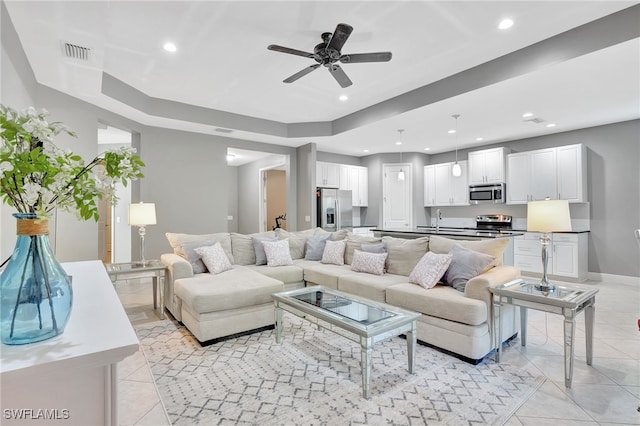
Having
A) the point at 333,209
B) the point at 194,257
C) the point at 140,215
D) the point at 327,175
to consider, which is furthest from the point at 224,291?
the point at 327,175

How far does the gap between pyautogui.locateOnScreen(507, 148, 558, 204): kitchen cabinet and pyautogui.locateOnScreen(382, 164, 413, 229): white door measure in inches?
84.5

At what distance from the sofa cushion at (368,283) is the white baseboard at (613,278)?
4.39 m

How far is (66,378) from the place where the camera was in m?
0.79

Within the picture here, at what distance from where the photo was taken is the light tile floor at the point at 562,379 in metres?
1.88

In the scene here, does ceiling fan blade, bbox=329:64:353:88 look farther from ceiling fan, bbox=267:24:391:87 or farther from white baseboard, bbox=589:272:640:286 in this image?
white baseboard, bbox=589:272:640:286

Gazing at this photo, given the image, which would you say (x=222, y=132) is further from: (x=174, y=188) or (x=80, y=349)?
(x=80, y=349)

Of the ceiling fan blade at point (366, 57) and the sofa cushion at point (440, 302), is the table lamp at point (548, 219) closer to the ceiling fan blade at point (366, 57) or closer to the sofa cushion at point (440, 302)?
the sofa cushion at point (440, 302)

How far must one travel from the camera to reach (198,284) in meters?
3.17

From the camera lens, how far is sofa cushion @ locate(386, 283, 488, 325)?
2.49 meters

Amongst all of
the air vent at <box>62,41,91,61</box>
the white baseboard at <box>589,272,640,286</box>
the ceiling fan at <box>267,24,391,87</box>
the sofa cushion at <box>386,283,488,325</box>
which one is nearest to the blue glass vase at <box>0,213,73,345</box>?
the ceiling fan at <box>267,24,391,87</box>

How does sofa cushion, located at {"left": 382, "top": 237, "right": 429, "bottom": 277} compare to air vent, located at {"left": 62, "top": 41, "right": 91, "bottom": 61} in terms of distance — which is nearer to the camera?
air vent, located at {"left": 62, "top": 41, "right": 91, "bottom": 61}

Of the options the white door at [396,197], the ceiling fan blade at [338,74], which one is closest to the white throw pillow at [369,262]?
the ceiling fan blade at [338,74]

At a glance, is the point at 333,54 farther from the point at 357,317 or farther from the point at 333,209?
the point at 333,209

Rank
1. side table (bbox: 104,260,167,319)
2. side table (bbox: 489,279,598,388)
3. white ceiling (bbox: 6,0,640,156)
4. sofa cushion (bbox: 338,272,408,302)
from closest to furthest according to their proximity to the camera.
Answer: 1. side table (bbox: 489,279,598,388)
2. white ceiling (bbox: 6,0,640,156)
3. sofa cushion (bbox: 338,272,408,302)
4. side table (bbox: 104,260,167,319)
